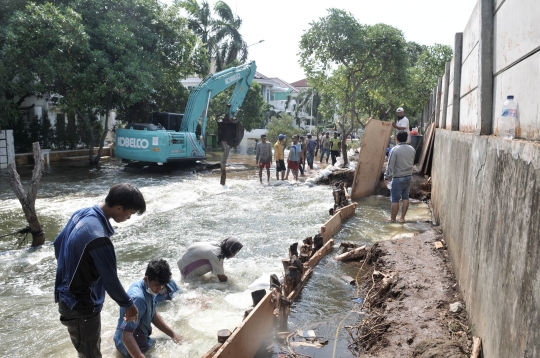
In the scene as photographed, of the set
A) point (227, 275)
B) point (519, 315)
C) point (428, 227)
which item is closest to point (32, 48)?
point (227, 275)

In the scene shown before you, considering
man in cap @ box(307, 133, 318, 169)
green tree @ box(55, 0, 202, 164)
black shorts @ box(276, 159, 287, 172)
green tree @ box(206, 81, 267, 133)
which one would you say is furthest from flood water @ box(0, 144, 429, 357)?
green tree @ box(206, 81, 267, 133)

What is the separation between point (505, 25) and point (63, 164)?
19.9 meters

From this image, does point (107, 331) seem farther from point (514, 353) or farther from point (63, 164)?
point (63, 164)

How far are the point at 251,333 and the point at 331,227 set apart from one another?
425 centimetres

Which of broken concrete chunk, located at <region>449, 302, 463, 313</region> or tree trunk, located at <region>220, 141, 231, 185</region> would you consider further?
tree trunk, located at <region>220, 141, 231, 185</region>

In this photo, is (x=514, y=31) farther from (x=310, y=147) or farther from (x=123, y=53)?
(x=123, y=53)

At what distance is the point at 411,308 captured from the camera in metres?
4.30

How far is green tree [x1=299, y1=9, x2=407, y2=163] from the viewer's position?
16.2 metres

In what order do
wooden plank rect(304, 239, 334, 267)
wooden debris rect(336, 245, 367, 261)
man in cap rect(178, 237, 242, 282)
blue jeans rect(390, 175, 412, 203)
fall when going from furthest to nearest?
blue jeans rect(390, 175, 412, 203) < wooden debris rect(336, 245, 367, 261) < wooden plank rect(304, 239, 334, 267) < man in cap rect(178, 237, 242, 282)

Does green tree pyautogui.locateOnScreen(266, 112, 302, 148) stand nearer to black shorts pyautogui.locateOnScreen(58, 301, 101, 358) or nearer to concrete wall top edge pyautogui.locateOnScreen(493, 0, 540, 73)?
concrete wall top edge pyautogui.locateOnScreen(493, 0, 540, 73)

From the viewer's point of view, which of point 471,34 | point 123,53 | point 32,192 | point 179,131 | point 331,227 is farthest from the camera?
point 179,131

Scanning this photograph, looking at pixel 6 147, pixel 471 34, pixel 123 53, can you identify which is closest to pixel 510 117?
pixel 471 34

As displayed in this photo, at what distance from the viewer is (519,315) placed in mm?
2238

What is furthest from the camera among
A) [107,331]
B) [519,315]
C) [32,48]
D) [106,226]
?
[32,48]
